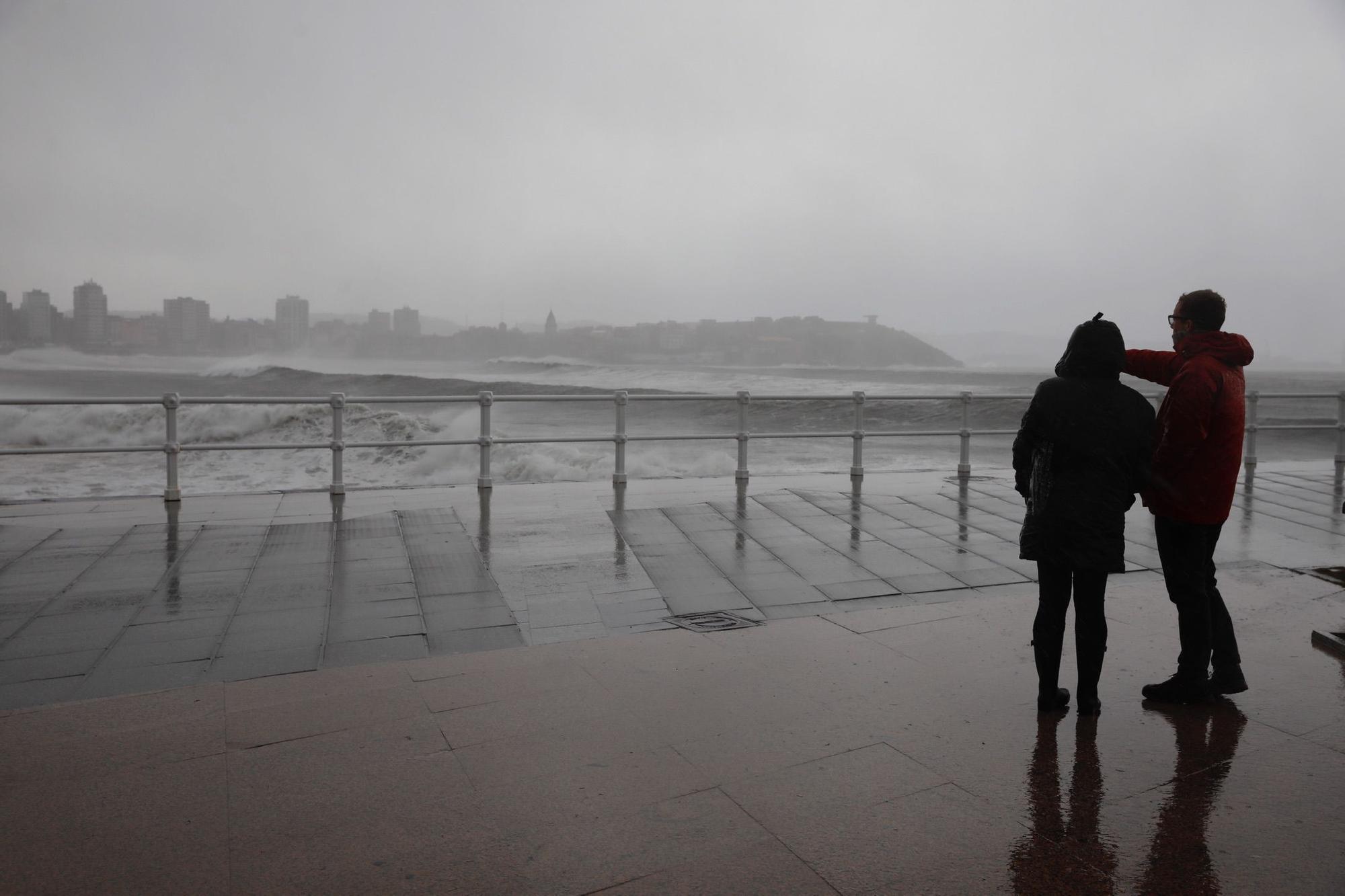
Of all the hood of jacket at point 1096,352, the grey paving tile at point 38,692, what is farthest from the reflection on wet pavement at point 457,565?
the hood of jacket at point 1096,352

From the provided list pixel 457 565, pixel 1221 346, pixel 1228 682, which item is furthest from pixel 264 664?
pixel 1221 346

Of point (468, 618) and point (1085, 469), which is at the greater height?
point (1085, 469)

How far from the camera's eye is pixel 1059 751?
3691 mm

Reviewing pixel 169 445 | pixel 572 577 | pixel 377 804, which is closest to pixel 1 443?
pixel 169 445

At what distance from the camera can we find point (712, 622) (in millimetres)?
5555

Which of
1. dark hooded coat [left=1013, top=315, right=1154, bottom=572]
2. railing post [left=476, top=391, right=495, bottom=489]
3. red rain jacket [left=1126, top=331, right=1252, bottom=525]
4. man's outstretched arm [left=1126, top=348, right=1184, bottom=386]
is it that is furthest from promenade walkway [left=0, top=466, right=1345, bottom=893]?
railing post [left=476, top=391, right=495, bottom=489]

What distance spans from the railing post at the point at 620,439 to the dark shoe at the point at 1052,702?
667 cm

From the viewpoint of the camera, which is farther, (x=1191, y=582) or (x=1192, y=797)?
(x=1191, y=582)

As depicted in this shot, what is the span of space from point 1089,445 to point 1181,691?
1273 mm

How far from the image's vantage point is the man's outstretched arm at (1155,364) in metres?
4.34

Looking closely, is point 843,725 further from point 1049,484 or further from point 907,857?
point 1049,484

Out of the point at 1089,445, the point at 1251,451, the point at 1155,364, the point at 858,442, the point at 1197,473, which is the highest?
the point at 1155,364

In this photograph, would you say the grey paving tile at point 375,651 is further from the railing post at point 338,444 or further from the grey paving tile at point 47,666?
the railing post at point 338,444

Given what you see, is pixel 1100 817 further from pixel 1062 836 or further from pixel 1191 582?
pixel 1191 582
